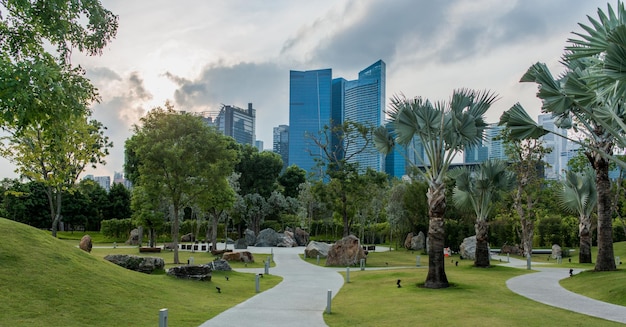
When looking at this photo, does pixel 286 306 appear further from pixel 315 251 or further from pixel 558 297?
pixel 315 251

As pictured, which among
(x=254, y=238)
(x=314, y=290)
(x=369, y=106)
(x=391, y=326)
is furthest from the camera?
(x=369, y=106)

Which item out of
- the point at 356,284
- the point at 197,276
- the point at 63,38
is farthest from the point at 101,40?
the point at 356,284

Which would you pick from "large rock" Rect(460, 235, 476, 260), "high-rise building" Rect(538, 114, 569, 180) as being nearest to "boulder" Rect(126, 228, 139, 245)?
"large rock" Rect(460, 235, 476, 260)

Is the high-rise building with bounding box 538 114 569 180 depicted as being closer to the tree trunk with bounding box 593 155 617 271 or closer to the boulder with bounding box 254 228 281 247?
the tree trunk with bounding box 593 155 617 271

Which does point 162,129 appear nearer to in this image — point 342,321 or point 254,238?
point 342,321

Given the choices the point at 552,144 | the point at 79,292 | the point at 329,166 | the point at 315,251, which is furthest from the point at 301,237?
the point at 79,292

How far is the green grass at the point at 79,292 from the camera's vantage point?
1051 centimetres

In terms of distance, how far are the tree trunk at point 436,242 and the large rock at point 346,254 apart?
1277cm

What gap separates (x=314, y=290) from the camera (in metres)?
18.4

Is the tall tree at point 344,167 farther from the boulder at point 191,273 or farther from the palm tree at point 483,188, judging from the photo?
the boulder at point 191,273

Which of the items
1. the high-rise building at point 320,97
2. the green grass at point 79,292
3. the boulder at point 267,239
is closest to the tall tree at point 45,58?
the green grass at point 79,292

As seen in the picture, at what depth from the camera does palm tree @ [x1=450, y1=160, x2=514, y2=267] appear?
26.5m

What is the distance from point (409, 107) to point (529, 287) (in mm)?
8814

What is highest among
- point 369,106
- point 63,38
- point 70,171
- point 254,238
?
point 369,106
